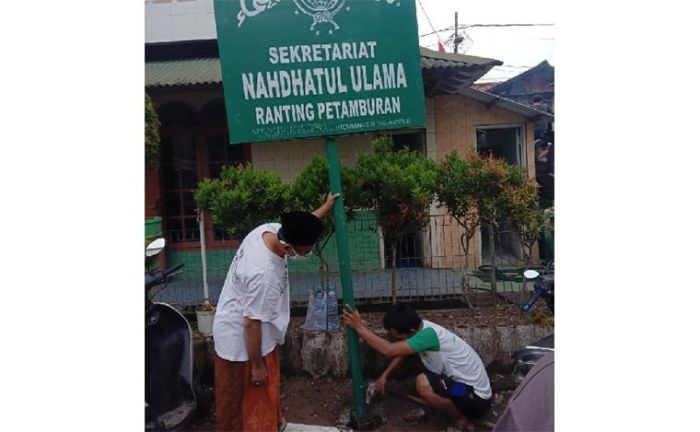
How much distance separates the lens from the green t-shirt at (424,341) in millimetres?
2504

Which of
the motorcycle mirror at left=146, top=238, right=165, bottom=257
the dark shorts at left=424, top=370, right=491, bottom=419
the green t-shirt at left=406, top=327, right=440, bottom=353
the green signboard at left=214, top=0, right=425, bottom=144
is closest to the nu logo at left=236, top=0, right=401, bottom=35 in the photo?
the green signboard at left=214, top=0, right=425, bottom=144

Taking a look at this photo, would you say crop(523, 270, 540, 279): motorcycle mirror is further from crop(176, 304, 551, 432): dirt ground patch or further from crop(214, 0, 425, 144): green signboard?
crop(214, 0, 425, 144): green signboard

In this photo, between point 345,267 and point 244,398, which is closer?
point 244,398

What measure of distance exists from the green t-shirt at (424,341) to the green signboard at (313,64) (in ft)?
3.65

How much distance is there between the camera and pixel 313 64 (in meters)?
2.26

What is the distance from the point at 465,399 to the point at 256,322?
1.16 meters

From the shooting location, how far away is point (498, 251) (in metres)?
3.09

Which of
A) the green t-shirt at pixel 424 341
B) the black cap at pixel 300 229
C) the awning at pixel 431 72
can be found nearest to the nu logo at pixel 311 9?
the awning at pixel 431 72

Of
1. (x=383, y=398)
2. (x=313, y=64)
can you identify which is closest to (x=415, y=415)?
(x=383, y=398)

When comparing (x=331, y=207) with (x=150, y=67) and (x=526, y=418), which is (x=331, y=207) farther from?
(x=526, y=418)

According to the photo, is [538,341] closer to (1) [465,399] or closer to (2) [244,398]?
(1) [465,399]

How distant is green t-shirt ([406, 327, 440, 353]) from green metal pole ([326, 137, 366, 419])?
0.30 metres

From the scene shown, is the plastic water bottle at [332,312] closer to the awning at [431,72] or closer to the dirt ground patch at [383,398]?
the dirt ground patch at [383,398]

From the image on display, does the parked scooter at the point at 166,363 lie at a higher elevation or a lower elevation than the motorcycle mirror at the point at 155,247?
lower
